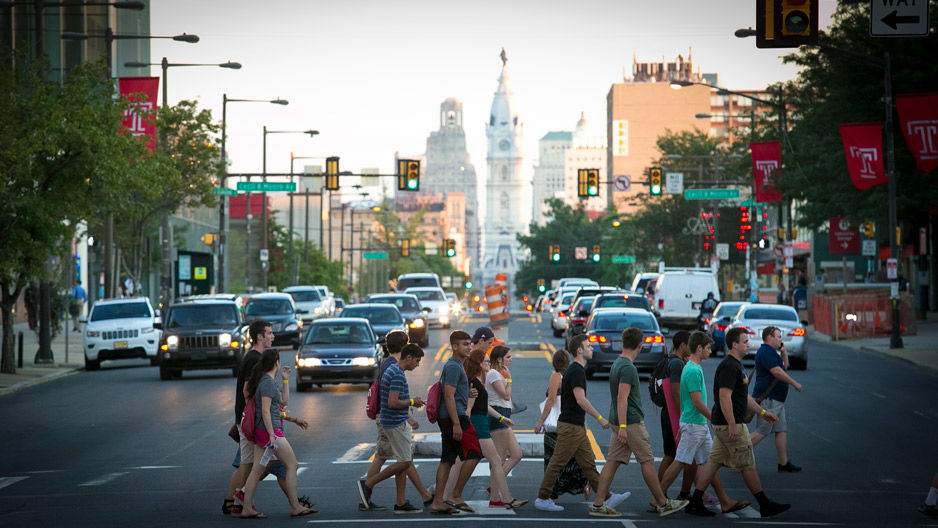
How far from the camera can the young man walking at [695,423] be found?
12.4 m

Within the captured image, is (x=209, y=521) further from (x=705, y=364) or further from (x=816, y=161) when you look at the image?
(x=816, y=161)

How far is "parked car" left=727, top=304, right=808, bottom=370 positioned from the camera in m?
31.7

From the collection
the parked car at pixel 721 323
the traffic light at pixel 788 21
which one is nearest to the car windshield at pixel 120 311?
the parked car at pixel 721 323

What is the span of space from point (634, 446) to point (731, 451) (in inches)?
38.1

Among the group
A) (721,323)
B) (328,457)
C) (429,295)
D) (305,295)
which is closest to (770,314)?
(721,323)

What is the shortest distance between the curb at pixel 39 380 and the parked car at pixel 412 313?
11501 millimetres

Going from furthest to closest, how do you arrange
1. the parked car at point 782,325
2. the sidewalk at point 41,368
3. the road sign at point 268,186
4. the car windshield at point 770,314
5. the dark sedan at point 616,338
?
the road sign at point 268,186
the car windshield at point 770,314
the parked car at point 782,325
the sidewalk at point 41,368
the dark sedan at point 616,338

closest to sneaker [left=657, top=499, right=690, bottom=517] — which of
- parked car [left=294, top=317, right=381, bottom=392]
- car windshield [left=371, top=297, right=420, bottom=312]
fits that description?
parked car [left=294, top=317, right=381, bottom=392]

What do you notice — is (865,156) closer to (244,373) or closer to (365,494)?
(365,494)

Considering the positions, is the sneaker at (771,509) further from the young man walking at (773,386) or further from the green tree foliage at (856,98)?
the green tree foliage at (856,98)

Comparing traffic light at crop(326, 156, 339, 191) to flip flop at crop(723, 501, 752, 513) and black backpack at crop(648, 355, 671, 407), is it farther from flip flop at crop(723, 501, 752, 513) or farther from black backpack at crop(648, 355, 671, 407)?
flip flop at crop(723, 501, 752, 513)

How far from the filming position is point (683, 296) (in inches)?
1832

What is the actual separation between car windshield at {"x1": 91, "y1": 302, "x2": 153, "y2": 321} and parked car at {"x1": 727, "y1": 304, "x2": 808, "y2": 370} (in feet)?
53.0

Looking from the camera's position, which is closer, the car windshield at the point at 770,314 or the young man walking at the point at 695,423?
the young man walking at the point at 695,423
